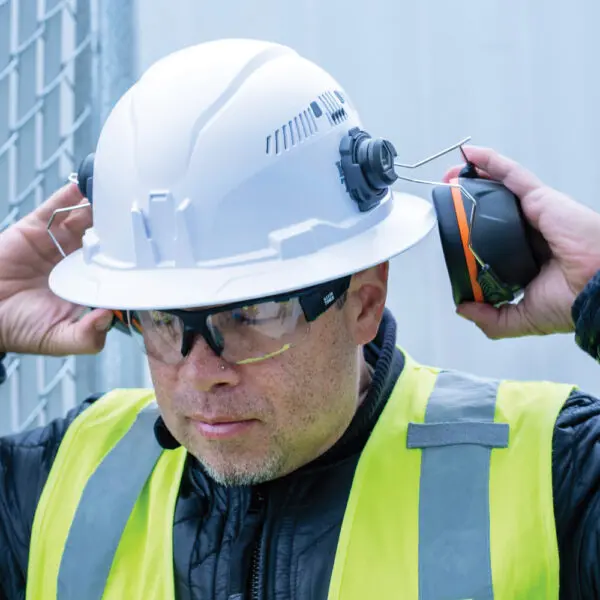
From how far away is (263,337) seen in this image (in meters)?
1.70

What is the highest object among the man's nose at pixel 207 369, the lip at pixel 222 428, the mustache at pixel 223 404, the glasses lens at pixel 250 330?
the glasses lens at pixel 250 330

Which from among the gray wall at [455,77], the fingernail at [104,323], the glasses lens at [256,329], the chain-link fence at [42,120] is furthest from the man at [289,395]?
the gray wall at [455,77]

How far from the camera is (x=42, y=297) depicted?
219cm

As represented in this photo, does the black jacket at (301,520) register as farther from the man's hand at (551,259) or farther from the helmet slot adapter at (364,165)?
the helmet slot adapter at (364,165)

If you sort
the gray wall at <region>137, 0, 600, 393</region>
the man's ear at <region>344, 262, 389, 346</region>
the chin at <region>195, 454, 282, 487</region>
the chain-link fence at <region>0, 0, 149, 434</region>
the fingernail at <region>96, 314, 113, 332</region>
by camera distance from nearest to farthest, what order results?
1. the chin at <region>195, 454, 282, 487</region>
2. the man's ear at <region>344, 262, 389, 346</region>
3. the fingernail at <region>96, 314, 113, 332</region>
4. the chain-link fence at <region>0, 0, 149, 434</region>
5. the gray wall at <region>137, 0, 600, 393</region>

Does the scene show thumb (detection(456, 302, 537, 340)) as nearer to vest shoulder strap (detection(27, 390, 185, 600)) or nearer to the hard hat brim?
the hard hat brim

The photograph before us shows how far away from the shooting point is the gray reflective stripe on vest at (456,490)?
1.68m

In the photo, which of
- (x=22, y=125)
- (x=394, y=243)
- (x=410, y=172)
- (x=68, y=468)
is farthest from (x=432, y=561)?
(x=22, y=125)

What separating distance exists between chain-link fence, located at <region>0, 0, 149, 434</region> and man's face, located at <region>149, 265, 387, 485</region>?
2.48 feet

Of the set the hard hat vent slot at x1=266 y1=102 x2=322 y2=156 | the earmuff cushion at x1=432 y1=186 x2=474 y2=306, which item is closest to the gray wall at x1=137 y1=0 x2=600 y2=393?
the earmuff cushion at x1=432 y1=186 x2=474 y2=306

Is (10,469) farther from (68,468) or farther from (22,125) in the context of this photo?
(22,125)

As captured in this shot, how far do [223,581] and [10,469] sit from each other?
0.52m

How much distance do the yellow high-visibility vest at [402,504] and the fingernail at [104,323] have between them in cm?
16

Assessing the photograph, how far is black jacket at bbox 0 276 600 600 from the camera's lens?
1.71 metres
